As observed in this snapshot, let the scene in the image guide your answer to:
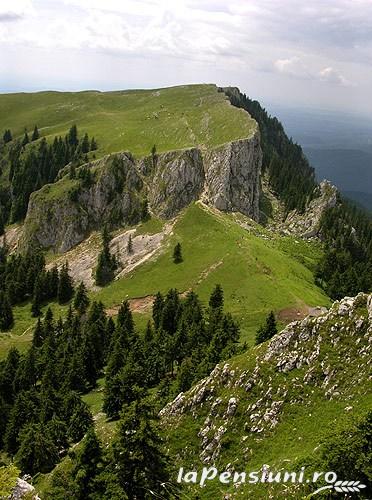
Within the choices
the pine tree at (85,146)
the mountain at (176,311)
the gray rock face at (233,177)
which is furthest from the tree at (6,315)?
the pine tree at (85,146)

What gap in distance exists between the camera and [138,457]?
29.7 metres

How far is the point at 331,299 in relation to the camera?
363 ft

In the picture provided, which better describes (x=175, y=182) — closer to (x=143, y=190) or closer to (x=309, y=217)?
(x=143, y=190)

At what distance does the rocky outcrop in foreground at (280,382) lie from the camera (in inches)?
1604

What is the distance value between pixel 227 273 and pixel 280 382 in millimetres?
64362

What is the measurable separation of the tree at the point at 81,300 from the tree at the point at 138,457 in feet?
288

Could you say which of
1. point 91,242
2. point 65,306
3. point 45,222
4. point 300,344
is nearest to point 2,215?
point 45,222

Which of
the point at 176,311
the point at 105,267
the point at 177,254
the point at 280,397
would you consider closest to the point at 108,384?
the point at 176,311

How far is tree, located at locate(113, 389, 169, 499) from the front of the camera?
29891 mm

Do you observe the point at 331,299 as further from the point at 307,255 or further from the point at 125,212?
the point at 125,212

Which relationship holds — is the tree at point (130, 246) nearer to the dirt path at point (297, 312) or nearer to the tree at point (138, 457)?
the dirt path at point (297, 312)

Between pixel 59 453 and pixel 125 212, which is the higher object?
pixel 125 212

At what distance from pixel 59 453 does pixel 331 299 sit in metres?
72.9

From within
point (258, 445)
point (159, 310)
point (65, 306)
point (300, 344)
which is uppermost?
point (300, 344)
